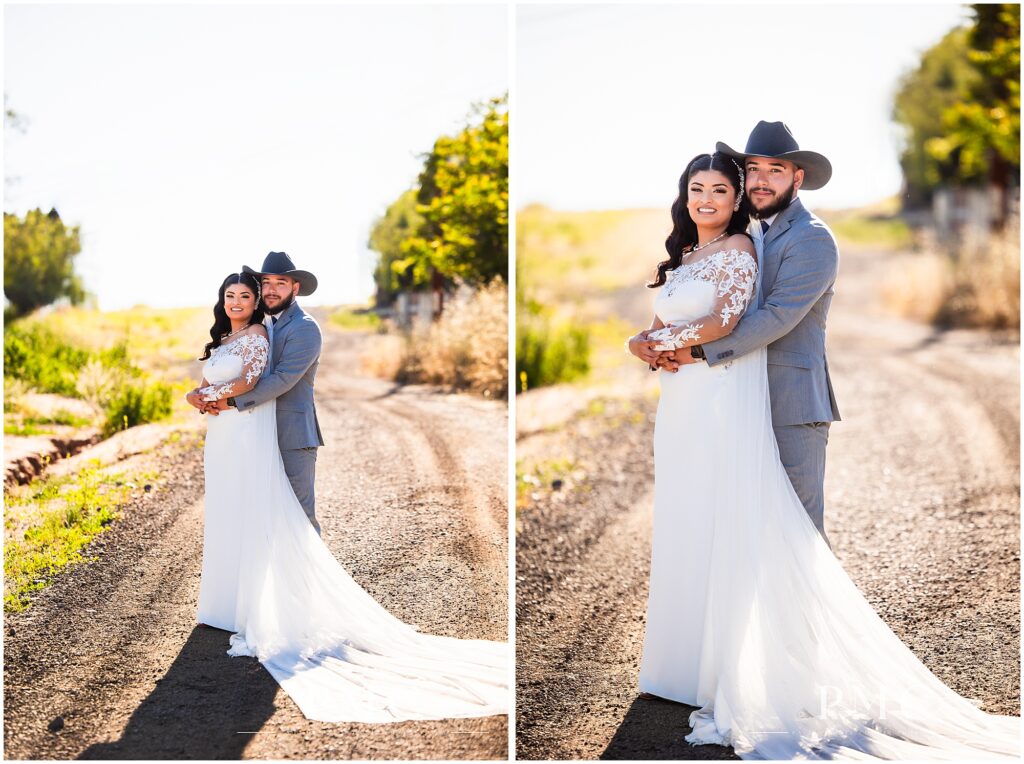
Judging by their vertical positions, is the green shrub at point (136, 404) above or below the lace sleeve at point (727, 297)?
below

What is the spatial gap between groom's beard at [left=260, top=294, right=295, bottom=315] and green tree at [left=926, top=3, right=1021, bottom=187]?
28.3ft

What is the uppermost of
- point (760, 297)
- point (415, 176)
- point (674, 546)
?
point (415, 176)

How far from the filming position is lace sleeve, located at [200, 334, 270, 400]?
386 centimetres

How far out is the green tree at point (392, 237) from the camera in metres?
4.22

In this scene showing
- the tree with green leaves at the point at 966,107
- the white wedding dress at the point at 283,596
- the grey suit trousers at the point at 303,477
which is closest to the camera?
the white wedding dress at the point at 283,596

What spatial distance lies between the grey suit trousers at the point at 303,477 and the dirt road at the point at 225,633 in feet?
0.14

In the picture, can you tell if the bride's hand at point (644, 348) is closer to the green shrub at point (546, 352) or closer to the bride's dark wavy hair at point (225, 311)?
the bride's dark wavy hair at point (225, 311)

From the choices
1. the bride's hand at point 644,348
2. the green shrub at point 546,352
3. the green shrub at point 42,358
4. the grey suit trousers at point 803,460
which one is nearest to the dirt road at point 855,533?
the green shrub at point 546,352

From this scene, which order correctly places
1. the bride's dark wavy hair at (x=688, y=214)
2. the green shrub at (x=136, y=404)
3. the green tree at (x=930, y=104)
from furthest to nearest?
the green tree at (x=930, y=104) → the green shrub at (x=136, y=404) → the bride's dark wavy hair at (x=688, y=214)

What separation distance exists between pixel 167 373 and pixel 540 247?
872cm

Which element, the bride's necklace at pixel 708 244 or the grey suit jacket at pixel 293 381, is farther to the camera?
the grey suit jacket at pixel 293 381

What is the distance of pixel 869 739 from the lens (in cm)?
335

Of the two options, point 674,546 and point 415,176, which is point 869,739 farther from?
point 415,176

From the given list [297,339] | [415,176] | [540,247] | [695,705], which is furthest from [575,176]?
[695,705]
